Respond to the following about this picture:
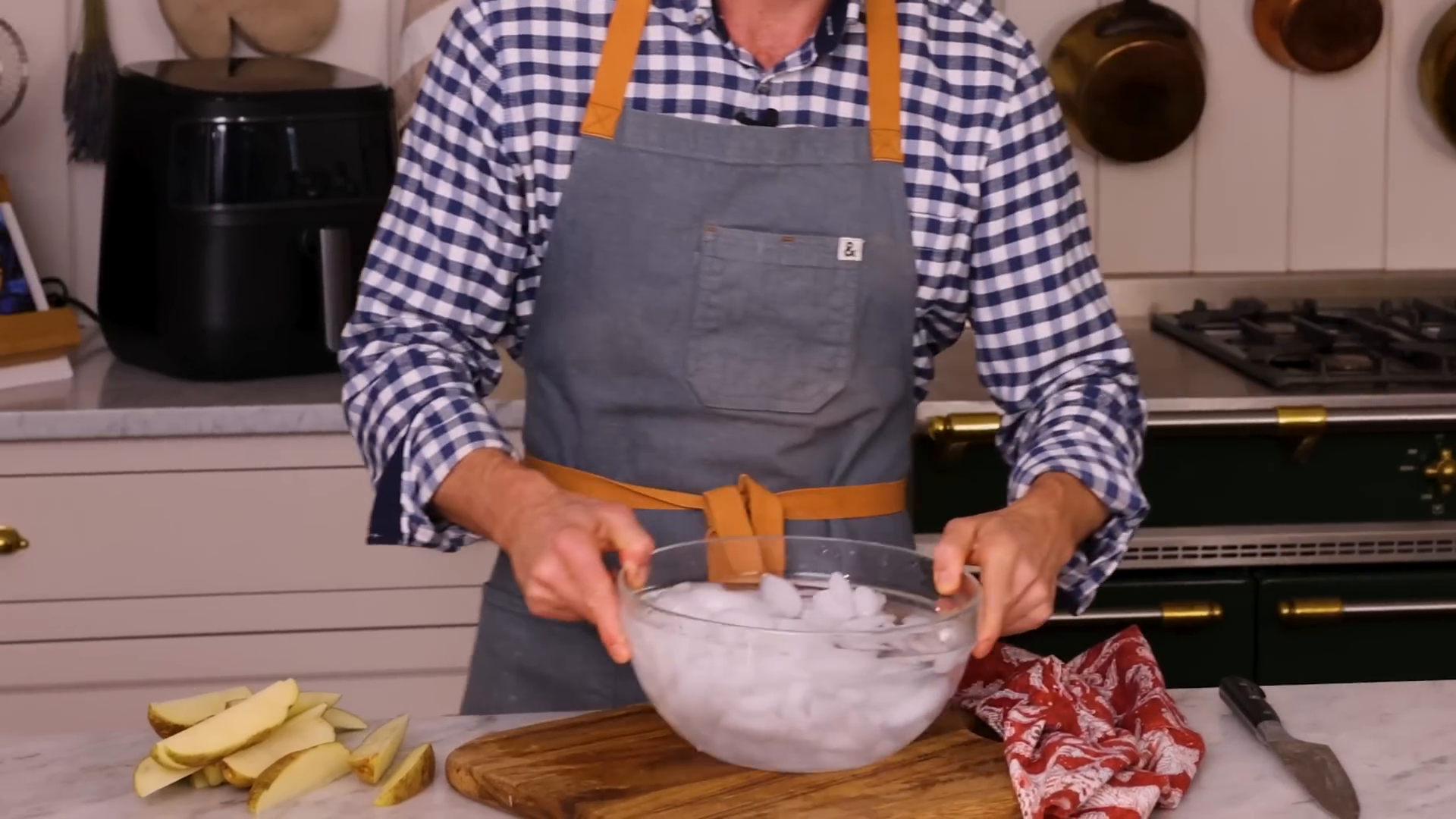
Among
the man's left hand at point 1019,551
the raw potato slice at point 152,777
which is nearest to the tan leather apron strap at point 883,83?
the man's left hand at point 1019,551

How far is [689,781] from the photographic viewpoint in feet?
3.11

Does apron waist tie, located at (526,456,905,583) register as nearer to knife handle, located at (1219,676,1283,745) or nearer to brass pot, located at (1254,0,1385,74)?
knife handle, located at (1219,676,1283,745)

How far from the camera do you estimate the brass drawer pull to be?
6.33 ft

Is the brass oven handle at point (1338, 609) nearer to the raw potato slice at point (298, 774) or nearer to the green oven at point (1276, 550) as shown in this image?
the green oven at point (1276, 550)

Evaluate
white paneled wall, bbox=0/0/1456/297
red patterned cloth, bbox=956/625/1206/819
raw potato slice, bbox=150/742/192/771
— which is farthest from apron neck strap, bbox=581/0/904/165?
white paneled wall, bbox=0/0/1456/297

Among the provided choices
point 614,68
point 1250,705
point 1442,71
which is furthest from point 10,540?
point 1442,71

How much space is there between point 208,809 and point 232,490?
0.98 metres

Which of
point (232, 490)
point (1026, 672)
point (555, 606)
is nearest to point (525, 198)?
point (555, 606)

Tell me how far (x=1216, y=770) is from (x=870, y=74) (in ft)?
1.92

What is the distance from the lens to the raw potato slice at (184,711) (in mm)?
1016

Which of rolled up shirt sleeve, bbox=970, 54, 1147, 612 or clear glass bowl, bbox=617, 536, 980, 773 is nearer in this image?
clear glass bowl, bbox=617, 536, 980, 773

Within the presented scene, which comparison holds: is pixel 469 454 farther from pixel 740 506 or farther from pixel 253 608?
pixel 253 608

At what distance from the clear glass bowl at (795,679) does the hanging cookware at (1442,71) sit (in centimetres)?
176

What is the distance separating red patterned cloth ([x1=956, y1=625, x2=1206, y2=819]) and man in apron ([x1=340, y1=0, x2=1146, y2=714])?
112 millimetres
